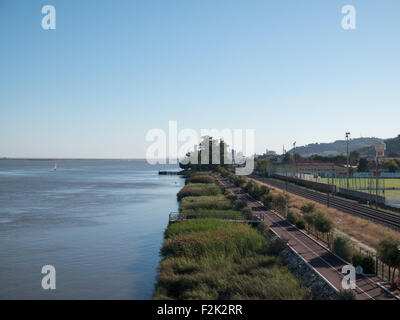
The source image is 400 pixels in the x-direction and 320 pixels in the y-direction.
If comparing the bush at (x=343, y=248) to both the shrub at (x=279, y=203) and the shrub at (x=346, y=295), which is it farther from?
the shrub at (x=279, y=203)

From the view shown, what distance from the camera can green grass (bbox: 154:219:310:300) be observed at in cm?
2058

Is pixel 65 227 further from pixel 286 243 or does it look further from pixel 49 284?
pixel 286 243

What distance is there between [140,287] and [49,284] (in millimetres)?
6714

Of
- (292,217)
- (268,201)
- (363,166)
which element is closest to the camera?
(292,217)

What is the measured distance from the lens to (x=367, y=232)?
35.5 metres

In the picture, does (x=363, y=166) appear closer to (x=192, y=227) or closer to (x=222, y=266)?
(x=192, y=227)

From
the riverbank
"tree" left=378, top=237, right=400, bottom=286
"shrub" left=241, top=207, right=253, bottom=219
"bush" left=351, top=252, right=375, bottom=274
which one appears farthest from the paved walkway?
"shrub" left=241, top=207, right=253, bottom=219

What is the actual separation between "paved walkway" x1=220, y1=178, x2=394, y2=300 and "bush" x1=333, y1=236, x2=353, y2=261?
39 centimetres

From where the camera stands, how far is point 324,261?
2416 cm

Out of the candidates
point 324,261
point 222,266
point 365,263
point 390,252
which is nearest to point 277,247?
point 324,261

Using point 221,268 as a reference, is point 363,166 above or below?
above

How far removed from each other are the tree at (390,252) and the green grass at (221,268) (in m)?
5.23

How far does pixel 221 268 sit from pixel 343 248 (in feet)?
28.3
